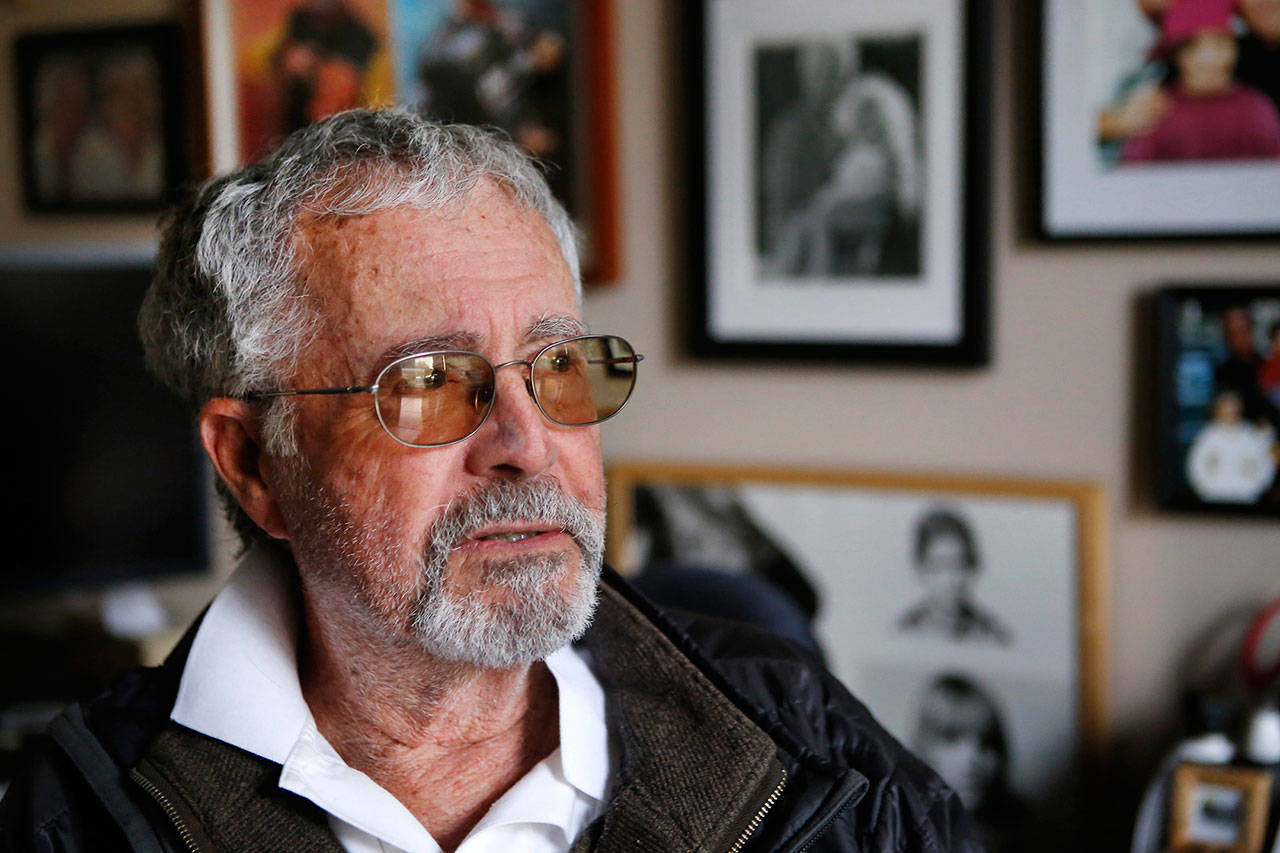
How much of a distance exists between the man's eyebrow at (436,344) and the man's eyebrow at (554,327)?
0.06m

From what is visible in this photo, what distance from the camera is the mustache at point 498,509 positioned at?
112 centimetres

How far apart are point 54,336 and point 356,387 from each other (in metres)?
1.34

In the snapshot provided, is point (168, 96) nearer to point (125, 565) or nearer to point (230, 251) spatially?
point (125, 565)

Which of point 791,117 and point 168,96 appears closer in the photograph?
point 791,117

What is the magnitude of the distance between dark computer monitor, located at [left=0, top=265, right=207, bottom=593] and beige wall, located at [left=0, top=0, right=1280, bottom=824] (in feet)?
3.11

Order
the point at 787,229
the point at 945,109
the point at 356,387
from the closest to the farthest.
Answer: the point at 356,387 → the point at 945,109 → the point at 787,229

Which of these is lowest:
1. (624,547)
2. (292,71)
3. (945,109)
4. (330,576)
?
(624,547)

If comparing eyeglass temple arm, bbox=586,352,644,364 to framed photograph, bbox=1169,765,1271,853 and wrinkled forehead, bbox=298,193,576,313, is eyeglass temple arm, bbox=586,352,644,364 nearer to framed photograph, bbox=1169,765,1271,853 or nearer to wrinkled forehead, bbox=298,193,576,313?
wrinkled forehead, bbox=298,193,576,313

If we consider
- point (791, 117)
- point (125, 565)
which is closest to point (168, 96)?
point (125, 565)

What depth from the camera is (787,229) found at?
2324mm

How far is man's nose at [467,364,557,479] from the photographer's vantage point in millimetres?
1139

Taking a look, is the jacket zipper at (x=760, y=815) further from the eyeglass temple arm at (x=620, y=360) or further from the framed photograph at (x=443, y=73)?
the framed photograph at (x=443, y=73)

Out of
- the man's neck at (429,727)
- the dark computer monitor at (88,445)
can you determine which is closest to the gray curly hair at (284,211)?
the man's neck at (429,727)

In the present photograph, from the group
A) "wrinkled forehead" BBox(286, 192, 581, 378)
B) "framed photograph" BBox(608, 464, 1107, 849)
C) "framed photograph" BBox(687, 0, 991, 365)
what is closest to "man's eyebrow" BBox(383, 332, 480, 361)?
"wrinkled forehead" BBox(286, 192, 581, 378)
